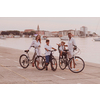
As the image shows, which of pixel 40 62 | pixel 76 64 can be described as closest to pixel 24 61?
pixel 40 62

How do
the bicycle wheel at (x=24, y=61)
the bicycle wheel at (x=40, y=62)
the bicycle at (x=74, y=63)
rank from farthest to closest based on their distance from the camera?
the bicycle wheel at (x=24, y=61) < the bicycle wheel at (x=40, y=62) < the bicycle at (x=74, y=63)

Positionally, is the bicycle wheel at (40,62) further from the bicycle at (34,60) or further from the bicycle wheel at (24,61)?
the bicycle wheel at (24,61)

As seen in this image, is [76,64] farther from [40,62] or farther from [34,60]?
[34,60]

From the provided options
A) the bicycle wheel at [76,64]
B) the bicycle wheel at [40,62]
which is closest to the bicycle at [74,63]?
the bicycle wheel at [76,64]

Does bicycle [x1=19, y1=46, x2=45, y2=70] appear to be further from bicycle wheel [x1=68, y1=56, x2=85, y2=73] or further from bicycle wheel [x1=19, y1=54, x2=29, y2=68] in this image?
bicycle wheel [x1=68, y1=56, x2=85, y2=73]

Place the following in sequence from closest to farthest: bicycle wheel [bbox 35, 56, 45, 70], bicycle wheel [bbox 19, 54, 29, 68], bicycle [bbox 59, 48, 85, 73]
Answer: bicycle [bbox 59, 48, 85, 73] → bicycle wheel [bbox 35, 56, 45, 70] → bicycle wheel [bbox 19, 54, 29, 68]

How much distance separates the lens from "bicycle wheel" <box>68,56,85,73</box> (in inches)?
351

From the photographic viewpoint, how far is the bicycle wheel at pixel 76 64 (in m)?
8.91

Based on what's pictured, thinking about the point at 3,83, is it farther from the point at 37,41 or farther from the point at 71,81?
the point at 37,41

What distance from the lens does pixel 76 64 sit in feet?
29.1

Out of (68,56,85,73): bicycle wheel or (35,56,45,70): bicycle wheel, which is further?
(35,56,45,70): bicycle wheel

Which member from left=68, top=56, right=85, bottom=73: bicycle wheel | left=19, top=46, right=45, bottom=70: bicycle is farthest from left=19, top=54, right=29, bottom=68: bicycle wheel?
left=68, top=56, right=85, bottom=73: bicycle wheel
